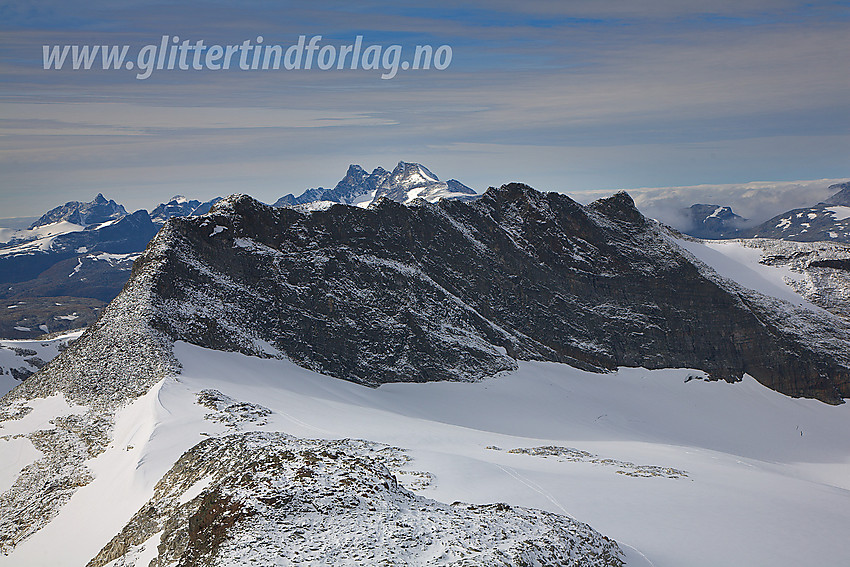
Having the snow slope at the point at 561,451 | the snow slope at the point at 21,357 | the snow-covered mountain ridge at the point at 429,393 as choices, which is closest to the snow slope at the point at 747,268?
the snow-covered mountain ridge at the point at 429,393

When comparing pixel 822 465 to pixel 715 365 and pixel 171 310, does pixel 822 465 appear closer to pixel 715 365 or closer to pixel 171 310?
pixel 715 365

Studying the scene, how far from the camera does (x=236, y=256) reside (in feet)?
208

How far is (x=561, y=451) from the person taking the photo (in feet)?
136

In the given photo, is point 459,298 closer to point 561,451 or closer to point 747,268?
point 561,451

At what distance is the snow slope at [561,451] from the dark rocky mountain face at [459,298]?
409 cm

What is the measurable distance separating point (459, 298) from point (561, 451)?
3593 cm

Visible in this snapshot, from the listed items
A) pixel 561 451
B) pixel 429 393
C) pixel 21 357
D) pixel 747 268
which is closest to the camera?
pixel 561 451

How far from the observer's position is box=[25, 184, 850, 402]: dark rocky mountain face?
5828 cm

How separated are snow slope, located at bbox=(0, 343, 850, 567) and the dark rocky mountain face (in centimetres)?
409

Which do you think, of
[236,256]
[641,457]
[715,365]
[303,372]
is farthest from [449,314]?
[715,365]

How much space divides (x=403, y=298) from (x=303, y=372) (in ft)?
57.8

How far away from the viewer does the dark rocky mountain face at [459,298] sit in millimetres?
58281

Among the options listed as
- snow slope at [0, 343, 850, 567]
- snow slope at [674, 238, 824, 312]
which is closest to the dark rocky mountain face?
snow slope at [0, 343, 850, 567]

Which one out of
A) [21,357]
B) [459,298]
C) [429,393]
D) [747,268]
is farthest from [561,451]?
[21,357]
